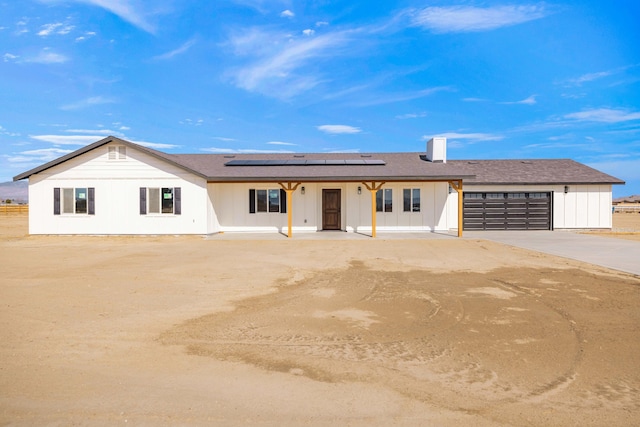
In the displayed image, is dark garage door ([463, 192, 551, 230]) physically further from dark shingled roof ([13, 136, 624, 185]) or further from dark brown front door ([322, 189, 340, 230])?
dark brown front door ([322, 189, 340, 230])

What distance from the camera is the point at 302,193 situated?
727 inches

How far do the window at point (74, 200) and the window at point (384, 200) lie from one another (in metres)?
12.6

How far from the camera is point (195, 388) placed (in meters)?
3.39

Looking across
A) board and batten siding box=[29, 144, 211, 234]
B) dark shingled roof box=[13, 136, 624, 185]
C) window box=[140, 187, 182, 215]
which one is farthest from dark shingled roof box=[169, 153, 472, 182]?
window box=[140, 187, 182, 215]

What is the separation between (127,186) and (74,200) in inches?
96.0

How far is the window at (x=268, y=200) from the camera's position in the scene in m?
18.3

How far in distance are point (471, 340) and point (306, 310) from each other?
7.67 feet

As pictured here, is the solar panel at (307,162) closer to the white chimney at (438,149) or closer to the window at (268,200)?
the window at (268,200)

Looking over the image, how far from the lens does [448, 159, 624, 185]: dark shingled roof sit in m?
19.8

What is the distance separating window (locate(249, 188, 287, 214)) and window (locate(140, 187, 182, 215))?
3.22m

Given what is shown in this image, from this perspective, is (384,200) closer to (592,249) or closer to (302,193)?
(302,193)

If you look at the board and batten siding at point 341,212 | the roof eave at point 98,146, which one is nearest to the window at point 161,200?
the roof eave at point 98,146

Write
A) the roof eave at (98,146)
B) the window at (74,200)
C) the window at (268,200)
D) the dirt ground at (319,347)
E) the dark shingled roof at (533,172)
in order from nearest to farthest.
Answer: the dirt ground at (319,347)
the roof eave at (98,146)
the window at (74,200)
the window at (268,200)
the dark shingled roof at (533,172)

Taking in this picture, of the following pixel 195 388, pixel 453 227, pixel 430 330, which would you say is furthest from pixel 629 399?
pixel 453 227
